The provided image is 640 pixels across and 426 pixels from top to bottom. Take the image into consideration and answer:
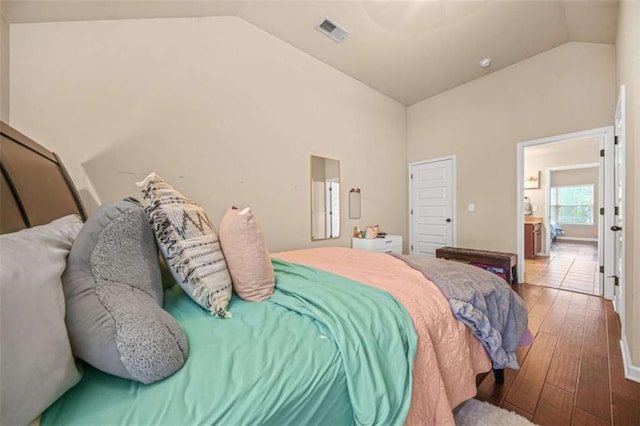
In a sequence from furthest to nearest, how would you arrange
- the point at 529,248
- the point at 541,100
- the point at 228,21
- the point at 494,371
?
the point at 529,248, the point at 541,100, the point at 228,21, the point at 494,371

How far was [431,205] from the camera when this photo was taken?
4379 mm

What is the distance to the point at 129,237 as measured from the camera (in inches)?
31.9

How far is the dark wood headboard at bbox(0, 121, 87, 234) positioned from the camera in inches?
39.6

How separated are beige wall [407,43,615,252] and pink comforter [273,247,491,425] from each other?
303 cm

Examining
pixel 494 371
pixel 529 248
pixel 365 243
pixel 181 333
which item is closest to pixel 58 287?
pixel 181 333

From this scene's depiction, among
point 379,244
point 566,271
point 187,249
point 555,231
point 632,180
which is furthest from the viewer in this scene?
point 555,231

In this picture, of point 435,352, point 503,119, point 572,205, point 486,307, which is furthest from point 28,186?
point 572,205

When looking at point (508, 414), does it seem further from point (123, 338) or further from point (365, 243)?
point (365, 243)

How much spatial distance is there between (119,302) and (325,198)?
2790 millimetres

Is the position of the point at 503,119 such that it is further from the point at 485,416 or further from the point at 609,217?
the point at 485,416

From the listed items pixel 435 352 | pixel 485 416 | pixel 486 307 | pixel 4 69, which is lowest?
pixel 485 416

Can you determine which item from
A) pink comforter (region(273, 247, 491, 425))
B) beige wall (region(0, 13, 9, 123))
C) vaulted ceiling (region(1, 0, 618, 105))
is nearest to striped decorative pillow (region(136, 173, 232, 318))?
pink comforter (region(273, 247, 491, 425))

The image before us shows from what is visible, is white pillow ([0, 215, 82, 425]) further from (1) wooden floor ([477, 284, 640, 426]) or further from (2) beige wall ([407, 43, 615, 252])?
(2) beige wall ([407, 43, 615, 252])

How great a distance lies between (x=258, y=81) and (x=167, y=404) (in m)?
2.88
